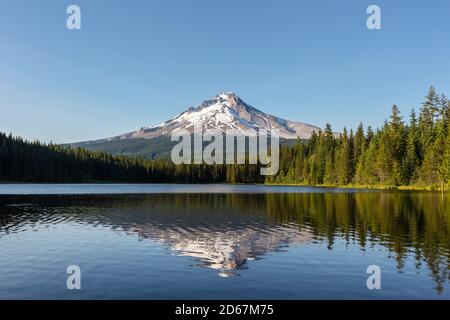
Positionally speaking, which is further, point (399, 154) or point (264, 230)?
point (399, 154)

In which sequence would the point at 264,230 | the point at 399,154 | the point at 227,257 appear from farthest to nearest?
1. the point at 399,154
2. the point at 264,230
3. the point at 227,257

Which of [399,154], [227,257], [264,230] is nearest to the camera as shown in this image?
[227,257]

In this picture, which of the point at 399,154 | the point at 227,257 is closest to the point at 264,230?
the point at 227,257

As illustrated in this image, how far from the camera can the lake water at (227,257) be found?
23.1 meters

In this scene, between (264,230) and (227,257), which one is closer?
(227,257)

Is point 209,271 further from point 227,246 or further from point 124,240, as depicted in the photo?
point 124,240

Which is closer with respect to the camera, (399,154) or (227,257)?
(227,257)

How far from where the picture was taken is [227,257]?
32.5m

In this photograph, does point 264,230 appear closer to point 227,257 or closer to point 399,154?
point 227,257

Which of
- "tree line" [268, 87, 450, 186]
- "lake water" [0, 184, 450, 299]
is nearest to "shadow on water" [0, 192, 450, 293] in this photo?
"lake water" [0, 184, 450, 299]

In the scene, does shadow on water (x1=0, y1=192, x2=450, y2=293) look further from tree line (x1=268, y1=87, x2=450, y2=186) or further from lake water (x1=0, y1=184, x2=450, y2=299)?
tree line (x1=268, y1=87, x2=450, y2=186)

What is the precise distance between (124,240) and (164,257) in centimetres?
1006

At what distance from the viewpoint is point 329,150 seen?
196 metres
